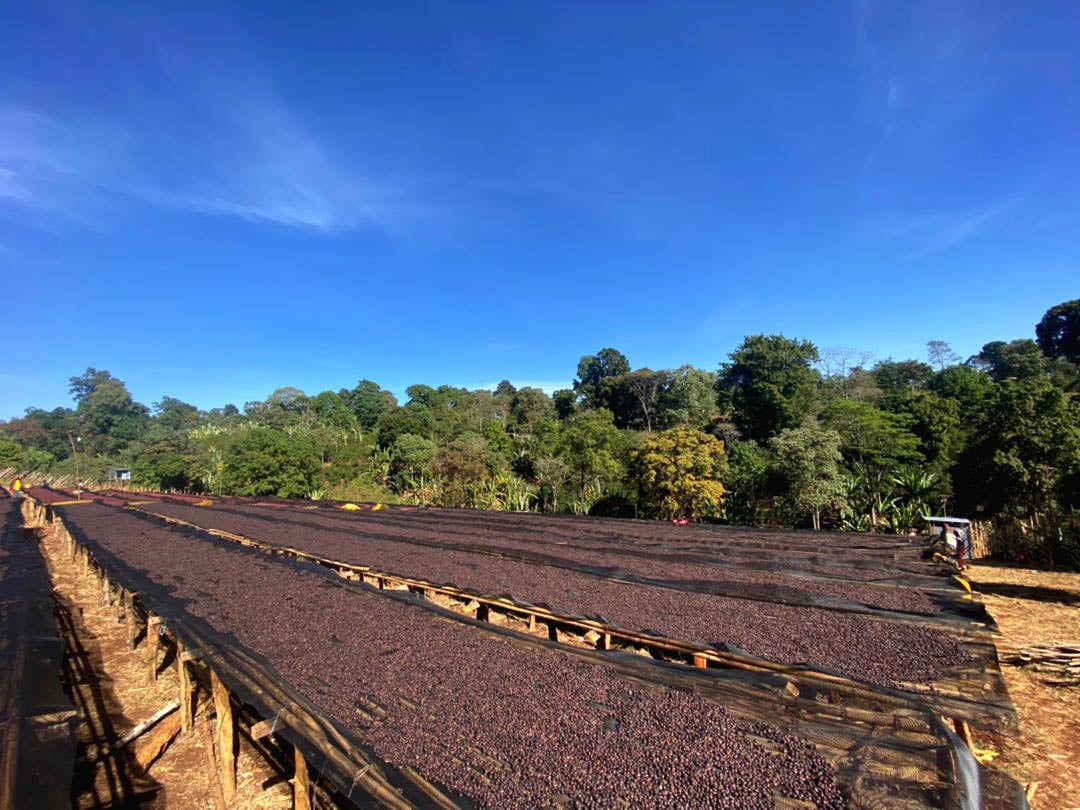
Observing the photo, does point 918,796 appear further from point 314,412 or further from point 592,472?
point 314,412

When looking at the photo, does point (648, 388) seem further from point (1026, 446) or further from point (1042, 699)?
point (1042, 699)

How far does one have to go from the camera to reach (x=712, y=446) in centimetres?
1309

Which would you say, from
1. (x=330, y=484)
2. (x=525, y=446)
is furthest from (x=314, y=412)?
(x=525, y=446)

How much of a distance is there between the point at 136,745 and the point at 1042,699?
7.07 meters

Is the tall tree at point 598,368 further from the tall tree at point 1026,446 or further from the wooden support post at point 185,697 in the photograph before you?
the wooden support post at point 185,697

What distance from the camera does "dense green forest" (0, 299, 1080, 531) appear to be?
12180 mm

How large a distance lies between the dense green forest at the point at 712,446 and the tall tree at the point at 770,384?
89 mm

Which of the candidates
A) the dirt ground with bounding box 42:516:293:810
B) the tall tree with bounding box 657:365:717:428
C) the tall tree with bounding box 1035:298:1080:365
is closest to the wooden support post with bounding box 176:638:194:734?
the dirt ground with bounding box 42:516:293:810

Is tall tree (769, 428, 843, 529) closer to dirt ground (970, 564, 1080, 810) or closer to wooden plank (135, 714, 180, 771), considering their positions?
dirt ground (970, 564, 1080, 810)

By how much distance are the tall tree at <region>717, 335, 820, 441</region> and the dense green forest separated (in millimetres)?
89

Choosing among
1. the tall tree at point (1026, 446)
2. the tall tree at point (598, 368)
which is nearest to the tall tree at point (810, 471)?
the tall tree at point (1026, 446)

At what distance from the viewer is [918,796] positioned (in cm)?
172

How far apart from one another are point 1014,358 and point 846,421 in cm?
2328

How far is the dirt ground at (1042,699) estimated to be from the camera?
3.01m
